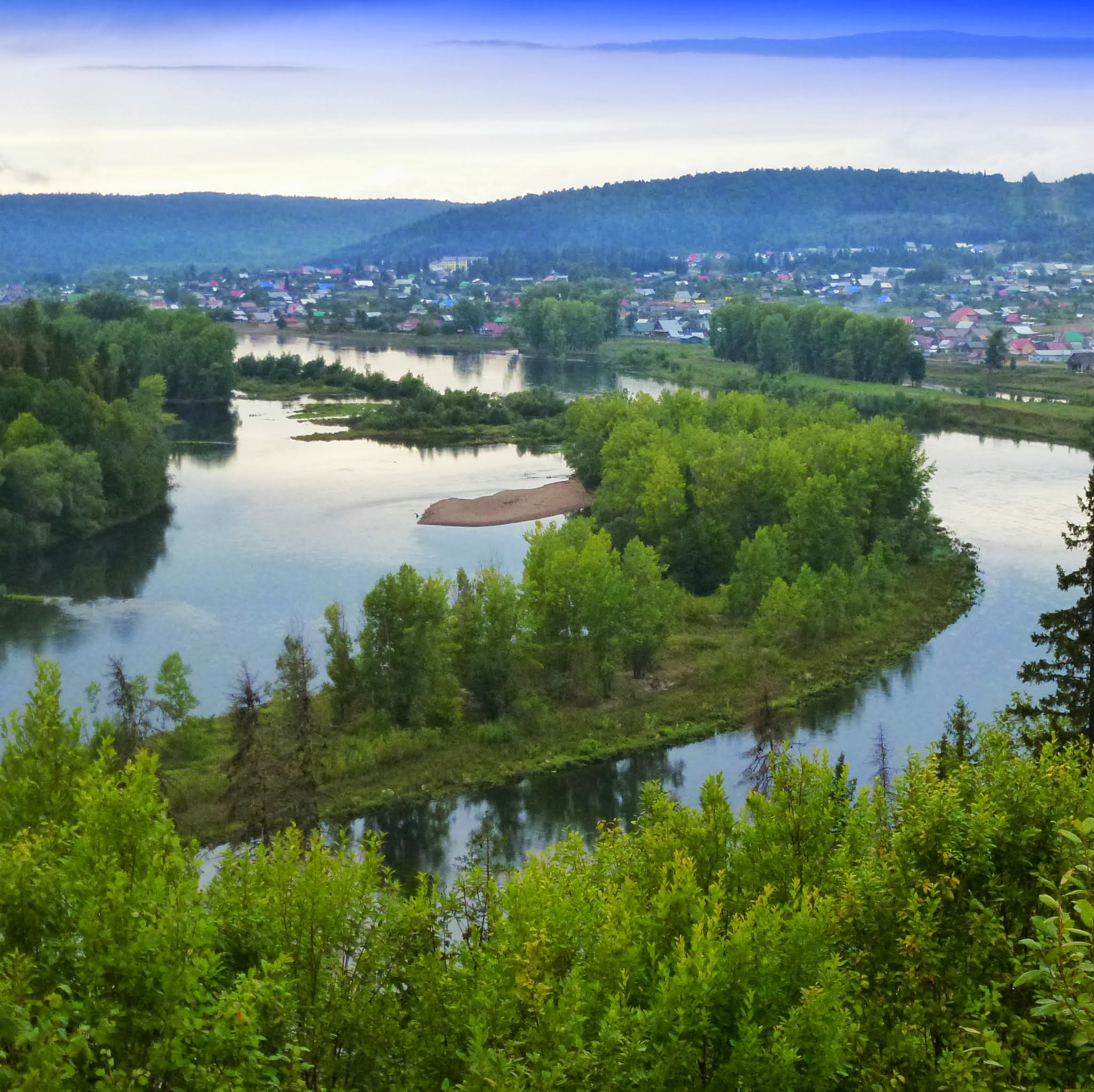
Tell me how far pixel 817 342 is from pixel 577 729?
53.7m

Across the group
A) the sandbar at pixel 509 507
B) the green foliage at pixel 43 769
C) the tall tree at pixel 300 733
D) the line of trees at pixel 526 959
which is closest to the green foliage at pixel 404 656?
the tall tree at pixel 300 733

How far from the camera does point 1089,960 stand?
4.43 meters

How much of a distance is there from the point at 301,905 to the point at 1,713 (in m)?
17.9

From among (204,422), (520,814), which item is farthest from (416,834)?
(204,422)

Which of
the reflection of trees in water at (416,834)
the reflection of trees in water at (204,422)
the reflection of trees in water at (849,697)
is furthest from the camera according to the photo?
the reflection of trees in water at (204,422)

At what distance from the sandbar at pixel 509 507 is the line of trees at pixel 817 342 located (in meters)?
30.0

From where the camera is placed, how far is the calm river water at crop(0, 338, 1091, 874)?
2338 cm

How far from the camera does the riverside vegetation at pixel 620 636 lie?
22922mm

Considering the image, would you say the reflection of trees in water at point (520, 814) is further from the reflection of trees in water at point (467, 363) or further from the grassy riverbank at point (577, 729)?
the reflection of trees in water at point (467, 363)

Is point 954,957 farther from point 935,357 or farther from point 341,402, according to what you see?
point 935,357

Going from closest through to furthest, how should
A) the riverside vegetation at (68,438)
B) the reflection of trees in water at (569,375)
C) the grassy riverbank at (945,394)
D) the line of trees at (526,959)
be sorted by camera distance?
the line of trees at (526,959), the riverside vegetation at (68,438), the grassy riverbank at (945,394), the reflection of trees in water at (569,375)

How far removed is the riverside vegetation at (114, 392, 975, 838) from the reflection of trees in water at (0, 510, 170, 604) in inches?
337

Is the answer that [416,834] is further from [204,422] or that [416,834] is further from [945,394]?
[945,394]

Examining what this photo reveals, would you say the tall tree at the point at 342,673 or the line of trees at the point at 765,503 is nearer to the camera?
the tall tree at the point at 342,673
